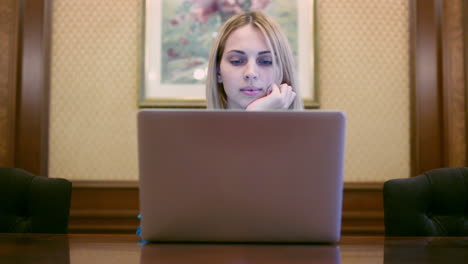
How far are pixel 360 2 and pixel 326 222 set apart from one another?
2.18 meters

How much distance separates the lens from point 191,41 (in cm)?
271

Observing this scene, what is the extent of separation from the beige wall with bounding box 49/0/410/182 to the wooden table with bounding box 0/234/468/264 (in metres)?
1.76

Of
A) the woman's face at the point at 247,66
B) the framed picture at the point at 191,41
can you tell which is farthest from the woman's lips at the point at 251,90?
the framed picture at the point at 191,41

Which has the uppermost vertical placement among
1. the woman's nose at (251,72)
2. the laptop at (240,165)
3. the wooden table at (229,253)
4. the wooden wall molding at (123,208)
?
the woman's nose at (251,72)

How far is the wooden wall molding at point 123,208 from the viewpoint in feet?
8.65

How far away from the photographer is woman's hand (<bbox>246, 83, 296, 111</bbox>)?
162 cm

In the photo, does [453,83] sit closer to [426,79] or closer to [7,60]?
[426,79]

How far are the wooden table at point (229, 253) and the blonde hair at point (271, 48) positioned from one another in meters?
0.90

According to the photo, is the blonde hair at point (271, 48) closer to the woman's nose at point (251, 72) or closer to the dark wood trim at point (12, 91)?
the woman's nose at point (251, 72)

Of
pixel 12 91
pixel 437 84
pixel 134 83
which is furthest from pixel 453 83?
pixel 12 91

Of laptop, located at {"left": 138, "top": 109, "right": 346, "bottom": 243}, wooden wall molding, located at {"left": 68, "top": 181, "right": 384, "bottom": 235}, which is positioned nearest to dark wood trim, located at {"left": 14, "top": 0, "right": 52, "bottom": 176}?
wooden wall molding, located at {"left": 68, "top": 181, "right": 384, "bottom": 235}

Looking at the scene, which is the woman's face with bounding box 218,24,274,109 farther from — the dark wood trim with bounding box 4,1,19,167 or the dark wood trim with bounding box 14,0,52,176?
the dark wood trim with bounding box 4,1,19,167

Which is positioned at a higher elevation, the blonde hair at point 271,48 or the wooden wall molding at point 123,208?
the blonde hair at point 271,48

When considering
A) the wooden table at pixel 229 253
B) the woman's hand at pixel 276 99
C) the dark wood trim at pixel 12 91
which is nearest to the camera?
the wooden table at pixel 229 253
